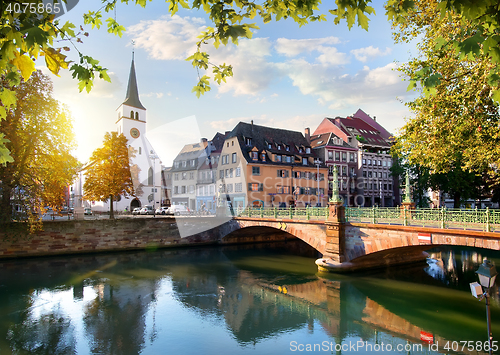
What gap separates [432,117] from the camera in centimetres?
1731

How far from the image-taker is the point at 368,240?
1977cm

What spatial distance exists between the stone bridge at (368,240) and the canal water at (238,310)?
86 cm

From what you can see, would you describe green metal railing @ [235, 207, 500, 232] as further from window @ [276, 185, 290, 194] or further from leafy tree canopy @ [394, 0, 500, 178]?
window @ [276, 185, 290, 194]

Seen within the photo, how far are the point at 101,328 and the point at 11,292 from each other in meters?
8.61

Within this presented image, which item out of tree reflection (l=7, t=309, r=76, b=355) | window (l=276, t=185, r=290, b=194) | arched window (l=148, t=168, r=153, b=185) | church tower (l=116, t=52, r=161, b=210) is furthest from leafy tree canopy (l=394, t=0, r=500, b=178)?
arched window (l=148, t=168, r=153, b=185)

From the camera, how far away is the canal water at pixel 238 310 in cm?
1184

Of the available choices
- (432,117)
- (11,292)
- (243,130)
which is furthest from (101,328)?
(243,130)

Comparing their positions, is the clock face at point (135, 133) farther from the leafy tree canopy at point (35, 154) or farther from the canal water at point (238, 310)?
the canal water at point (238, 310)

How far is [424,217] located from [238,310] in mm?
10057

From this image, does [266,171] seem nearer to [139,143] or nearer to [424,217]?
[139,143]

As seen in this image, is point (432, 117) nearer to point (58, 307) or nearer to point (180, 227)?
point (58, 307)

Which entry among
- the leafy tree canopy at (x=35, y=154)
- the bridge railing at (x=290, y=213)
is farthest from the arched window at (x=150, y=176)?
the leafy tree canopy at (x=35, y=154)

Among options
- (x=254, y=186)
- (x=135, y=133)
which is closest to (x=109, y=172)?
(x=254, y=186)

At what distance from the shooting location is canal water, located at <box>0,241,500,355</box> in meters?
11.8
